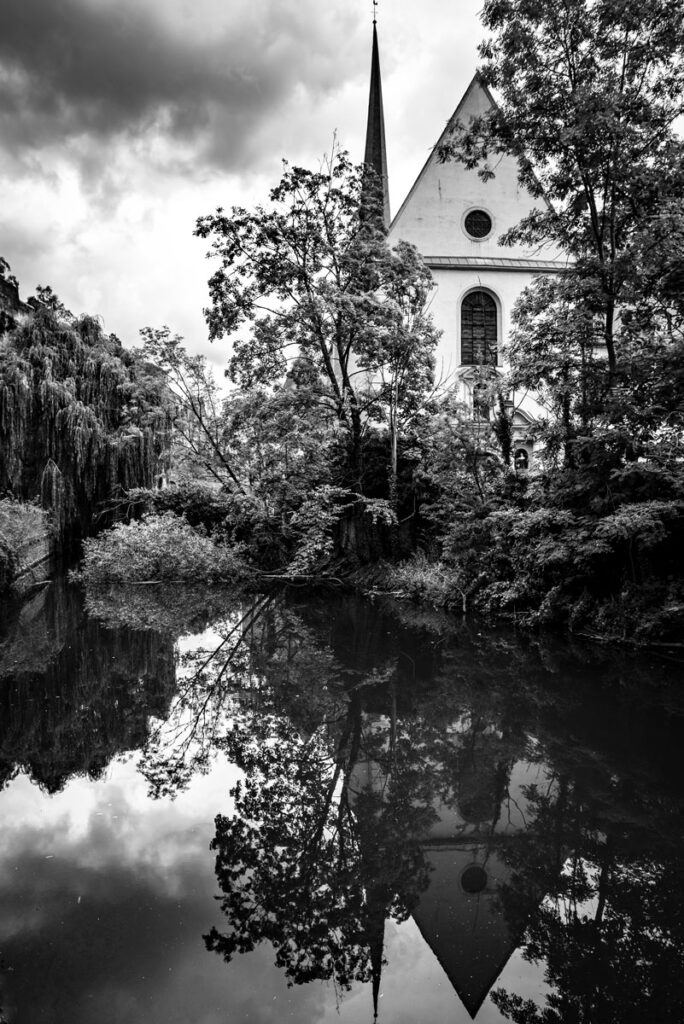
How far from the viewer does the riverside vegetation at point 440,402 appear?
27.9ft

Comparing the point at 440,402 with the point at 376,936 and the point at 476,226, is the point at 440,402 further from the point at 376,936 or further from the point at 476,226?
the point at 376,936

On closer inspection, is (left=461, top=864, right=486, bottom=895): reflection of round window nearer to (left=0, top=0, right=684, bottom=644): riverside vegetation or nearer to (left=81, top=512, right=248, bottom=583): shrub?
(left=0, top=0, right=684, bottom=644): riverside vegetation

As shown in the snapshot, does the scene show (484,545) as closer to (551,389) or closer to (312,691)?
(551,389)

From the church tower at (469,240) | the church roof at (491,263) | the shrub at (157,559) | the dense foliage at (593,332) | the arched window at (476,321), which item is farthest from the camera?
the arched window at (476,321)

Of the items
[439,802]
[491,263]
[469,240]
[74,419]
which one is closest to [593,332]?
[439,802]

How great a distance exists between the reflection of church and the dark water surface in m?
0.01

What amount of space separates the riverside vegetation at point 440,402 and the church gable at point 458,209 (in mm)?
7569

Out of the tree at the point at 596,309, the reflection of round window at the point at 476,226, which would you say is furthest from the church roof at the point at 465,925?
the reflection of round window at the point at 476,226

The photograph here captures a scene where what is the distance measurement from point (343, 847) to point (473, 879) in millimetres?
632

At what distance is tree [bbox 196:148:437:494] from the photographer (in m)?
15.3

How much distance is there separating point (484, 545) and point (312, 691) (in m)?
6.02

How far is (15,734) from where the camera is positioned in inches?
183

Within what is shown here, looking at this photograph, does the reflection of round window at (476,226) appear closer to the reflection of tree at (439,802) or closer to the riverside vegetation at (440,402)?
the riverside vegetation at (440,402)

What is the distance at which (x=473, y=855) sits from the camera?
2980 mm
